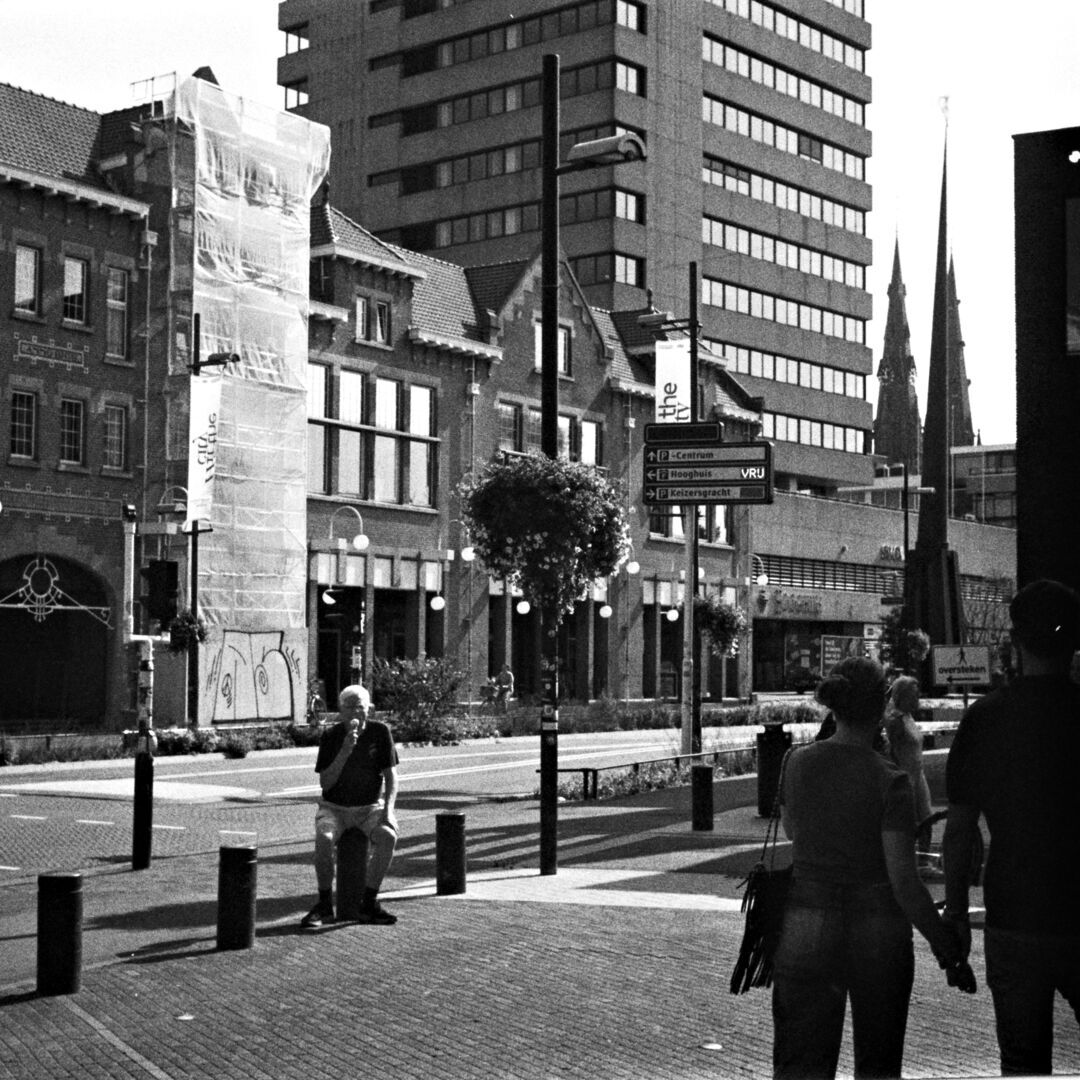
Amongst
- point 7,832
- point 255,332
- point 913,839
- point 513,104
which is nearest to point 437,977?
point 913,839

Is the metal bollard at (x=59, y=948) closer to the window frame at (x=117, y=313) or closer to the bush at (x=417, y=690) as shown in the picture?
the bush at (x=417, y=690)

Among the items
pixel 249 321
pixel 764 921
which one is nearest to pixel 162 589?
pixel 764 921

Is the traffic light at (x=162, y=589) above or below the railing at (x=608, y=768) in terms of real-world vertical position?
above

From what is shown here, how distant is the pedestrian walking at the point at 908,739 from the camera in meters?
13.3

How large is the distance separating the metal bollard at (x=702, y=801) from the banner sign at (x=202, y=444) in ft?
76.7

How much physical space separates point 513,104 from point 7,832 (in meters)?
61.7

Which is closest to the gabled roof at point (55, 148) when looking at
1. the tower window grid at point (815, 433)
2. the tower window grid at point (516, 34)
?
the tower window grid at point (516, 34)

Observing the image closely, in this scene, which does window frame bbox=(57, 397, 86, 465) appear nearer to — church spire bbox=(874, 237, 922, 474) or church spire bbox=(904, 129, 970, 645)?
church spire bbox=(904, 129, 970, 645)

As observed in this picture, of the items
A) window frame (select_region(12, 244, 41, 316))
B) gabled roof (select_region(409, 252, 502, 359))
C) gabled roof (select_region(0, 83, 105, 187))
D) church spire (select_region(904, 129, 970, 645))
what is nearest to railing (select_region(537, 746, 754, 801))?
church spire (select_region(904, 129, 970, 645))

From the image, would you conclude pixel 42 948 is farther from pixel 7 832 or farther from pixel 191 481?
pixel 191 481

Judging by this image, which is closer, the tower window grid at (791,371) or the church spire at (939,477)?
the church spire at (939,477)

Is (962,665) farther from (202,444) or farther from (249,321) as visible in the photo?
(249,321)

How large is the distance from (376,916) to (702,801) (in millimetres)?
6974

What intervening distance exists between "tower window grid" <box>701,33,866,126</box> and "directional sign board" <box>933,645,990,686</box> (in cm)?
5815
